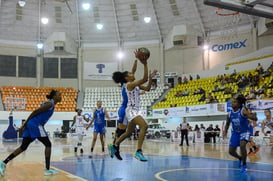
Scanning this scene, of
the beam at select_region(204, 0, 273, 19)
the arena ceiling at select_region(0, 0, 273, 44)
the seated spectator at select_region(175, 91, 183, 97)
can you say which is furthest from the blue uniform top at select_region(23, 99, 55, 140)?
the arena ceiling at select_region(0, 0, 273, 44)

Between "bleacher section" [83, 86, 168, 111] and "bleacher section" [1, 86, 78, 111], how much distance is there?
1515 millimetres

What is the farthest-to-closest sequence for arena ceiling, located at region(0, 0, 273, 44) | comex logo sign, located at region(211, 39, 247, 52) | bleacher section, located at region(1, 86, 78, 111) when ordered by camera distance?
bleacher section, located at region(1, 86, 78, 111) < arena ceiling, located at region(0, 0, 273, 44) < comex logo sign, located at region(211, 39, 247, 52)

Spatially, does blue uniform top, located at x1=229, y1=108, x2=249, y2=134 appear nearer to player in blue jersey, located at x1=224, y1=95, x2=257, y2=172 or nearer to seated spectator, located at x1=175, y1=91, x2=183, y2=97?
player in blue jersey, located at x1=224, y1=95, x2=257, y2=172

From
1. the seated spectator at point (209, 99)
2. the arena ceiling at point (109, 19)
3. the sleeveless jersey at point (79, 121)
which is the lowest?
the sleeveless jersey at point (79, 121)

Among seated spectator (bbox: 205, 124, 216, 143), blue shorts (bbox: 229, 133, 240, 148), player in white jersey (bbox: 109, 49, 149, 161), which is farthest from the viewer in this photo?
seated spectator (bbox: 205, 124, 216, 143)

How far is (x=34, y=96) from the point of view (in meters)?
33.6

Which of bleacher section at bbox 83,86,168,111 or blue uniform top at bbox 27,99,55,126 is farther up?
bleacher section at bbox 83,86,168,111

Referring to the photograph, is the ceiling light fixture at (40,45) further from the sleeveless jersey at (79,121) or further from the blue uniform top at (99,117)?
the blue uniform top at (99,117)

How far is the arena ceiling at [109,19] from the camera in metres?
31.4

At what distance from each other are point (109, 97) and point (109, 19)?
7.75m

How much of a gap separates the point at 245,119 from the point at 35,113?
4.88 m

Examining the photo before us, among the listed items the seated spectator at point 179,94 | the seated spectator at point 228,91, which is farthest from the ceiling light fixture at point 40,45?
the seated spectator at point 228,91

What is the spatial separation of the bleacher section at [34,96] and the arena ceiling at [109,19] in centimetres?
531

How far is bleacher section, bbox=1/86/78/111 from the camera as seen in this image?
33.1 metres
